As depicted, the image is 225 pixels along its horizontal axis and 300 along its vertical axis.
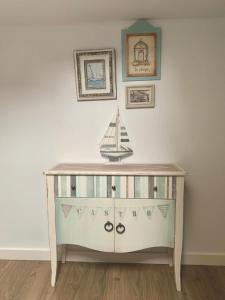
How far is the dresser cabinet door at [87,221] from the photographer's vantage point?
1.76m

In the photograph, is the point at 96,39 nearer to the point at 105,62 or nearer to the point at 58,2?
the point at 105,62

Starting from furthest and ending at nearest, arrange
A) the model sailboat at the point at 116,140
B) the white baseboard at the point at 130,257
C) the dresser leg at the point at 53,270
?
the white baseboard at the point at 130,257, the model sailboat at the point at 116,140, the dresser leg at the point at 53,270

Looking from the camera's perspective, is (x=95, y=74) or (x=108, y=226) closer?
(x=108, y=226)

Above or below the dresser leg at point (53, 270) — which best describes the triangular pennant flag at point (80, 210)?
above

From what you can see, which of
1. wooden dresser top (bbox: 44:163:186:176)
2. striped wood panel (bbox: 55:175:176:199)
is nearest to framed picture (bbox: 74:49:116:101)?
wooden dresser top (bbox: 44:163:186:176)

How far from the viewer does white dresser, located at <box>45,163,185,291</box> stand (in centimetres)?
171

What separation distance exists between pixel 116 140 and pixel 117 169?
298 mm

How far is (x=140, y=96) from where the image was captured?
196 centimetres

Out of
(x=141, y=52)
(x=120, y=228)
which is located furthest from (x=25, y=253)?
(x=141, y=52)

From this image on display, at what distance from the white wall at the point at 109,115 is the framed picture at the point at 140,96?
0.17ft

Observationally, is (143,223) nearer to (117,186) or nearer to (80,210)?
(117,186)

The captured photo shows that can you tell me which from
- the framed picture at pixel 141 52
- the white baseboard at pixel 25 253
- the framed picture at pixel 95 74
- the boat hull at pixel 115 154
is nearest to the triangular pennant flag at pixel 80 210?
the boat hull at pixel 115 154

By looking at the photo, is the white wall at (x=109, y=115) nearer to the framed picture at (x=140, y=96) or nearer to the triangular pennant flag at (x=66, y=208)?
the framed picture at (x=140, y=96)

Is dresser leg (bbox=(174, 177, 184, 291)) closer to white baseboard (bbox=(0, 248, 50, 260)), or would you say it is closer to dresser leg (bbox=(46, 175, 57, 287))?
dresser leg (bbox=(46, 175, 57, 287))
